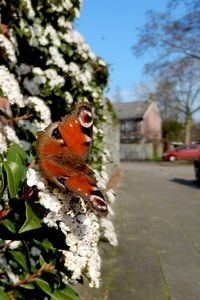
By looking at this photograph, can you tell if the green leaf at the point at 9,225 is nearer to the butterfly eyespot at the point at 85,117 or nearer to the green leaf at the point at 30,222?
the green leaf at the point at 30,222

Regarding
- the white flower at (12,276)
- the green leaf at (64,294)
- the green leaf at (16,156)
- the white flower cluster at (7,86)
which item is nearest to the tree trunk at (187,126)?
the white flower cluster at (7,86)

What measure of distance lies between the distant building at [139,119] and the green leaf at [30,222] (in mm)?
50261

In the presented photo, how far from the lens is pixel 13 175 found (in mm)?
1557

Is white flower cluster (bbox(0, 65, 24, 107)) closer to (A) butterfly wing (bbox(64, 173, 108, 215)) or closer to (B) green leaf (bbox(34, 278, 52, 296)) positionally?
(B) green leaf (bbox(34, 278, 52, 296))

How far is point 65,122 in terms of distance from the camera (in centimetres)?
147

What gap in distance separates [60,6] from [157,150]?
3629 cm

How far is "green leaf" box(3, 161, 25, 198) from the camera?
1.53m

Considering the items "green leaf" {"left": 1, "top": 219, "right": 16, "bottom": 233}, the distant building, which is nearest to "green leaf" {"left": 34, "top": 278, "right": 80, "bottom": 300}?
"green leaf" {"left": 1, "top": 219, "right": 16, "bottom": 233}

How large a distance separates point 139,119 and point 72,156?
55.4 m

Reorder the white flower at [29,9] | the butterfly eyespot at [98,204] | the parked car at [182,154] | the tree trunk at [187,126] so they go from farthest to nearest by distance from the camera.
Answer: the tree trunk at [187,126], the parked car at [182,154], the white flower at [29,9], the butterfly eyespot at [98,204]

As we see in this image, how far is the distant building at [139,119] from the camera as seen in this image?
181 ft

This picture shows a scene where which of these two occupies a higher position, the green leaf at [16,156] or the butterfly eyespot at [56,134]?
the butterfly eyespot at [56,134]

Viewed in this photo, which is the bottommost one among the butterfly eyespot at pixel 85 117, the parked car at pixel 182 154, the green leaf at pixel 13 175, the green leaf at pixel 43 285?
the parked car at pixel 182 154

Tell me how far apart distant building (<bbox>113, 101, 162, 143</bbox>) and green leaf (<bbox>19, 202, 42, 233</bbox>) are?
5026cm
